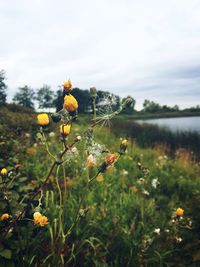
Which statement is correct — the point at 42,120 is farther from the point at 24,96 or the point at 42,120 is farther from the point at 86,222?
the point at 24,96

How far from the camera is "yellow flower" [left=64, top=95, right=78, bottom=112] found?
5.98ft

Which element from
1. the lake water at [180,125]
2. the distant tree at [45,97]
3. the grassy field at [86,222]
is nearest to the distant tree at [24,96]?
the distant tree at [45,97]

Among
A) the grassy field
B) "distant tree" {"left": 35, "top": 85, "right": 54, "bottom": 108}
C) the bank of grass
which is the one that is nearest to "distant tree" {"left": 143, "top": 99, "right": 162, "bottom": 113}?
"distant tree" {"left": 35, "top": 85, "right": 54, "bottom": 108}

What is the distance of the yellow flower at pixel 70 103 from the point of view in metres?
1.82

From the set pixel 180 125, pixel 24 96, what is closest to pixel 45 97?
pixel 24 96

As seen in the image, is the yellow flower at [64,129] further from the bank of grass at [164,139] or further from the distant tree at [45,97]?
the distant tree at [45,97]

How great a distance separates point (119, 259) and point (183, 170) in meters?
4.97

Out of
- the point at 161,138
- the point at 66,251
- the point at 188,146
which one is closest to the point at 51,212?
the point at 66,251

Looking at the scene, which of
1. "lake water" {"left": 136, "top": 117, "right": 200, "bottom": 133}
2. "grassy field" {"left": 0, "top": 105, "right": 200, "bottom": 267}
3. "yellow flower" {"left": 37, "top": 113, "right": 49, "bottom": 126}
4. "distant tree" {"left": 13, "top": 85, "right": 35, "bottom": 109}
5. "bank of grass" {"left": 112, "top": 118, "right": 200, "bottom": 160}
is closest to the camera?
"yellow flower" {"left": 37, "top": 113, "right": 49, "bottom": 126}

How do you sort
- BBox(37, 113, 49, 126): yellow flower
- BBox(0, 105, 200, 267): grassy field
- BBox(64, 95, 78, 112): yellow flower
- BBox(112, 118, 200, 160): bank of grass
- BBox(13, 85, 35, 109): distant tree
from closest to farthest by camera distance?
BBox(64, 95, 78, 112): yellow flower < BBox(37, 113, 49, 126): yellow flower < BBox(0, 105, 200, 267): grassy field < BBox(112, 118, 200, 160): bank of grass < BBox(13, 85, 35, 109): distant tree

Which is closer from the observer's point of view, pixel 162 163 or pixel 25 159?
pixel 25 159

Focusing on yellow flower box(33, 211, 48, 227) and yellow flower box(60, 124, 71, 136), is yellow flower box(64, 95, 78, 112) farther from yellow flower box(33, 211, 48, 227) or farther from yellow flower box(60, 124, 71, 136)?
yellow flower box(33, 211, 48, 227)

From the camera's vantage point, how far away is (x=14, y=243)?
→ 104 inches

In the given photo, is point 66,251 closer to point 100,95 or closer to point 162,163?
point 100,95
